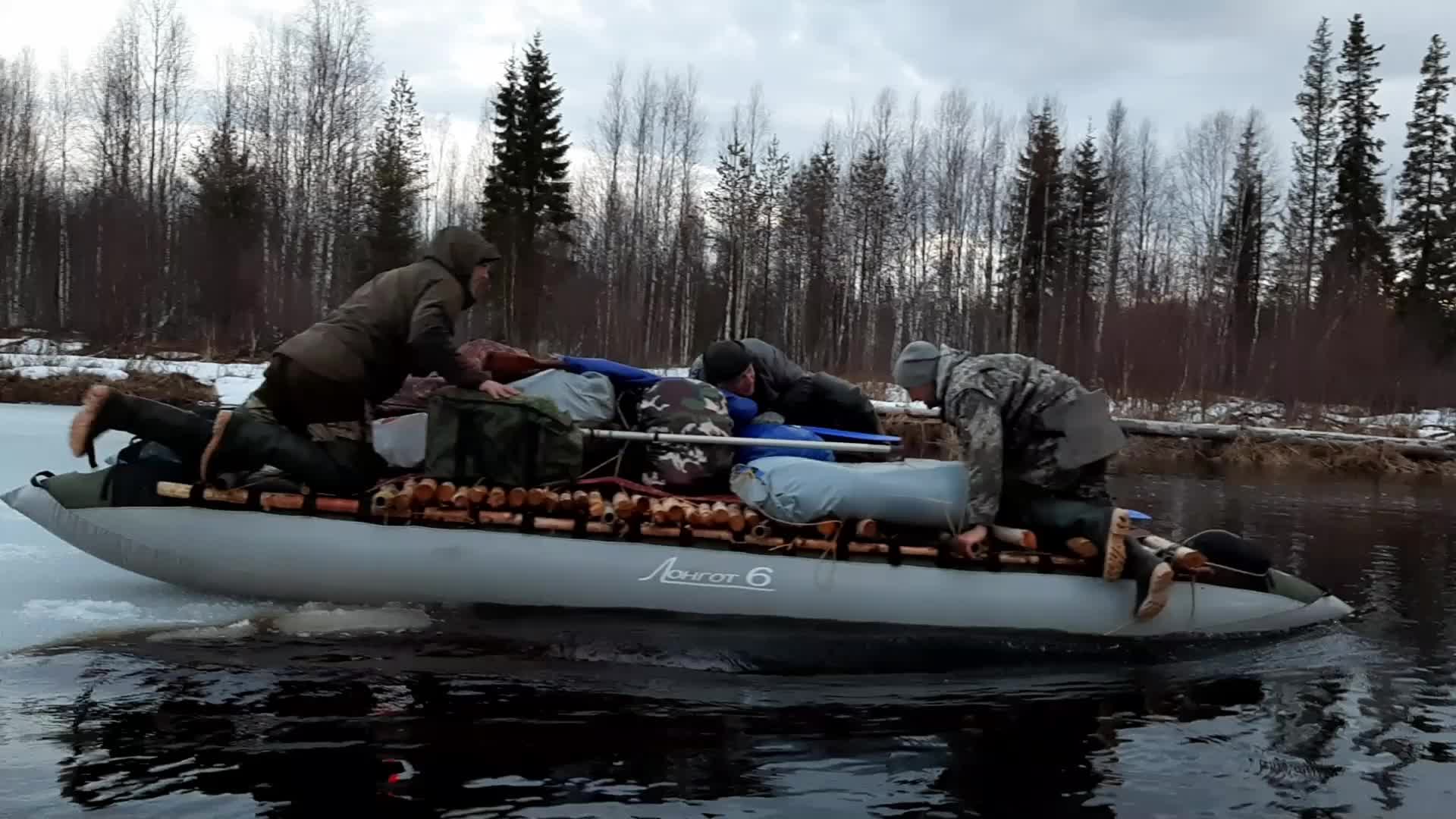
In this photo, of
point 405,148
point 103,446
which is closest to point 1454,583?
point 103,446

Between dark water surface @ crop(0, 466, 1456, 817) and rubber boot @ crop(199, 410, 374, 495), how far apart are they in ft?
3.00

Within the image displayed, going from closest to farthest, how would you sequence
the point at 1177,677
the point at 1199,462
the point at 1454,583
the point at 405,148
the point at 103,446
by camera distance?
the point at 1177,677 → the point at 1454,583 → the point at 103,446 → the point at 1199,462 → the point at 405,148

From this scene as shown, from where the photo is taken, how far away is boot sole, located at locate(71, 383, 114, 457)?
5.28 m

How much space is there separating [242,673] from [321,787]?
1.27 meters

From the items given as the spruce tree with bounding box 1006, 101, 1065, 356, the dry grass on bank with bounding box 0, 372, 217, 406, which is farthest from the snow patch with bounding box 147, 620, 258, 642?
the spruce tree with bounding box 1006, 101, 1065, 356

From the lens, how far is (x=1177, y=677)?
5379 millimetres

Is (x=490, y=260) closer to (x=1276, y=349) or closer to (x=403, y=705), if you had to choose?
(x=403, y=705)

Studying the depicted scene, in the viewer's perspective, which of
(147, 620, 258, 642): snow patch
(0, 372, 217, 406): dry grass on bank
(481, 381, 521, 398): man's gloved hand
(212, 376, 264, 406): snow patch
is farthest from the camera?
(212, 376, 264, 406): snow patch

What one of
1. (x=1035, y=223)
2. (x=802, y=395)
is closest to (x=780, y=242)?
(x=1035, y=223)

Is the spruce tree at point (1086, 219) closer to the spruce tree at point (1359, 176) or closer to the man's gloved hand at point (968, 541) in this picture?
the spruce tree at point (1359, 176)

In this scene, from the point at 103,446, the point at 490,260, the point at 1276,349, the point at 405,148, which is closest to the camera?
the point at 490,260

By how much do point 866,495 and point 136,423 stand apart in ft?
12.4

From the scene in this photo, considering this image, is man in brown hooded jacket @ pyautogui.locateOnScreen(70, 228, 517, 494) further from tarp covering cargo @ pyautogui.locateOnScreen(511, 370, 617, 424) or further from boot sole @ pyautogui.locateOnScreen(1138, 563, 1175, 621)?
boot sole @ pyautogui.locateOnScreen(1138, 563, 1175, 621)

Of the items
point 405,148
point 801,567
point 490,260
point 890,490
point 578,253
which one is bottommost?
point 801,567
